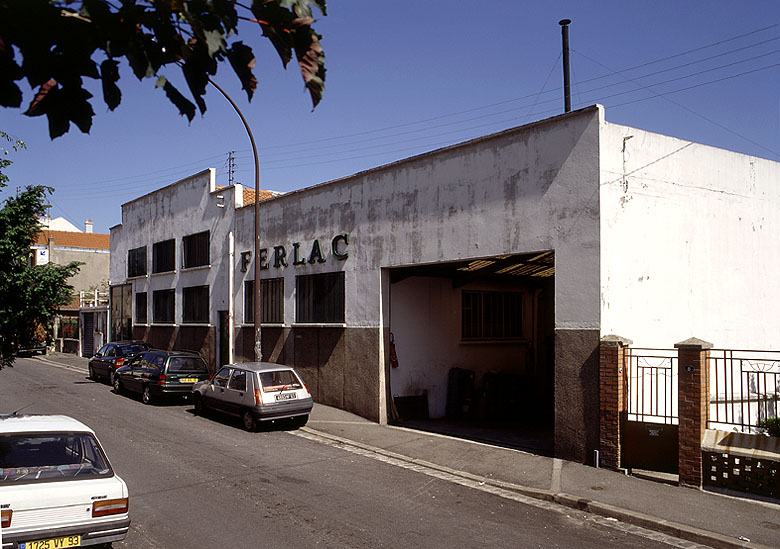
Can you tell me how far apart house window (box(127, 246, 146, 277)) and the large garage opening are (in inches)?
757

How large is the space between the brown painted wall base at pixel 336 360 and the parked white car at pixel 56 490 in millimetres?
9868

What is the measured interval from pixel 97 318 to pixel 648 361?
3529 centimetres

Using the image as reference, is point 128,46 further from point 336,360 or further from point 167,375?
point 167,375

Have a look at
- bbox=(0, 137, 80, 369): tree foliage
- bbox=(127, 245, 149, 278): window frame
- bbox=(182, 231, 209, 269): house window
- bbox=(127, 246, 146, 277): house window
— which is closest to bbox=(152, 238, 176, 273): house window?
bbox=(127, 245, 149, 278): window frame

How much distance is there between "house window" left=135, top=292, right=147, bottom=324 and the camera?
104ft

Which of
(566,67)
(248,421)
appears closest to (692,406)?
(248,421)

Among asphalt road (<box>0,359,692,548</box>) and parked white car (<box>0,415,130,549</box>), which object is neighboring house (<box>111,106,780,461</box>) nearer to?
asphalt road (<box>0,359,692,548</box>)

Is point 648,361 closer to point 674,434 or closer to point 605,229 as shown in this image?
point 674,434

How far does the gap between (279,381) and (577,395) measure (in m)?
7.25

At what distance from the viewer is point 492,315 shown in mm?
19297

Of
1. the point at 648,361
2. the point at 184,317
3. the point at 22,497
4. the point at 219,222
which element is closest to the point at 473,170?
the point at 648,361

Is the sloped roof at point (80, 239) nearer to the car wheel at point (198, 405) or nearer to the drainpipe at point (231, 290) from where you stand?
the drainpipe at point (231, 290)

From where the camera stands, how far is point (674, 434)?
1048 centimetres

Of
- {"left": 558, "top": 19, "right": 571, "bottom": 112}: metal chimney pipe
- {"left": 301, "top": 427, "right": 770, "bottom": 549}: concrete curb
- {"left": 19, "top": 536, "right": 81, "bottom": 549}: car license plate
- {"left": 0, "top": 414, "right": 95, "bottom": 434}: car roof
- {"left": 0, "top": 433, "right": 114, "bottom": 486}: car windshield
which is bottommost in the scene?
{"left": 301, "top": 427, "right": 770, "bottom": 549}: concrete curb
